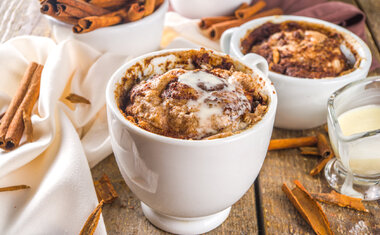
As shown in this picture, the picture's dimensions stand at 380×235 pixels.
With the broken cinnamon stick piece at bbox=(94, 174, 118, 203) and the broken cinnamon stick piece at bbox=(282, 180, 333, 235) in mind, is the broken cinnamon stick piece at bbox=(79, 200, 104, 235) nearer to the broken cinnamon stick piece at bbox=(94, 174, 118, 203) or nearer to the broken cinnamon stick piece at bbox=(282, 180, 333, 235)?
the broken cinnamon stick piece at bbox=(94, 174, 118, 203)

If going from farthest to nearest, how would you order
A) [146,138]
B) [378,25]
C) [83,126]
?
[378,25] → [83,126] → [146,138]

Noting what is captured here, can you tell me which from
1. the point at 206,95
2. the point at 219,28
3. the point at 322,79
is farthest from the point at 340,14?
the point at 206,95

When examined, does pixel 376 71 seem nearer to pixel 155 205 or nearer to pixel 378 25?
pixel 378 25

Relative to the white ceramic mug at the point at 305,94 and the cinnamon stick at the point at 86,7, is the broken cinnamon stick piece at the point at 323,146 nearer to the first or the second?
the white ceramic mug at the point at 305,94

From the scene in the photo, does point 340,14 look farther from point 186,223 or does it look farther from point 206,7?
point 186,223

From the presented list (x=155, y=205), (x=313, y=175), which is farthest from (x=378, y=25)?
(x=155, y=205)

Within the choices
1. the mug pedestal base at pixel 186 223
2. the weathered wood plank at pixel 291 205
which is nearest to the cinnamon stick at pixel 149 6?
the weathered wood plank at pixel 291 205
